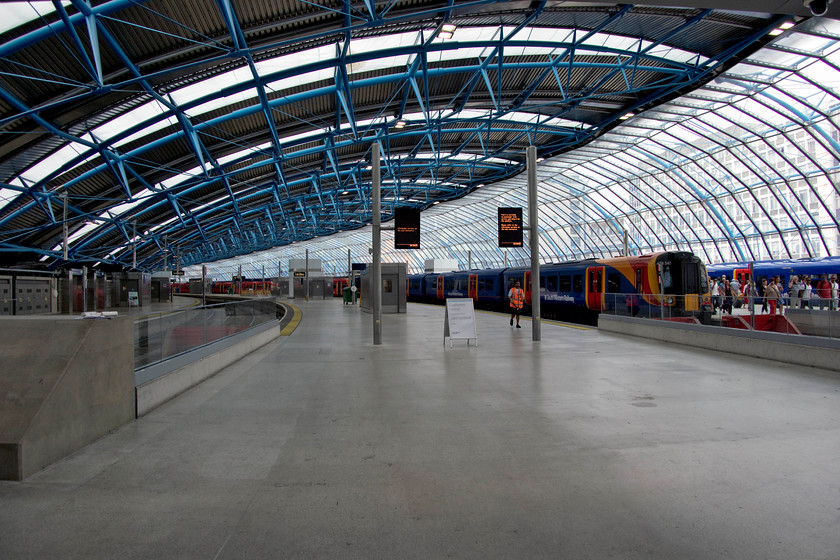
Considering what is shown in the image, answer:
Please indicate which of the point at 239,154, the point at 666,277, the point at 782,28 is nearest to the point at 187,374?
the point at 666,277

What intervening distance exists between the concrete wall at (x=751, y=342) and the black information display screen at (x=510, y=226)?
461 centimetres

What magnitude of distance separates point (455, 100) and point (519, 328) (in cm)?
1613

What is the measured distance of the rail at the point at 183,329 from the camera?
261 inches

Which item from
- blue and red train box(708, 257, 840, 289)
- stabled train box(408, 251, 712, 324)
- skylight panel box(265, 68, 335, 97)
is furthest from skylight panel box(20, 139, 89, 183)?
blue and red train box(708, 257, 840, 289)

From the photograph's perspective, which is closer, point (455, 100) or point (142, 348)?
point (142, 348)

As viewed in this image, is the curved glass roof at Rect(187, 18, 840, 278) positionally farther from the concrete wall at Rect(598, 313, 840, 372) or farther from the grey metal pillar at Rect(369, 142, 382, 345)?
the grey metal pillar at Rect(369, 142, 382, 345)

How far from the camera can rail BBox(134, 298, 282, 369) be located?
6637 mm

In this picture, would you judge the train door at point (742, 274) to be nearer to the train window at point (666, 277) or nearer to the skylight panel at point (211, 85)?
the train window at point (666, 277)

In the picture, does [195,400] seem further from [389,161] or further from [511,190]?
[511,190]

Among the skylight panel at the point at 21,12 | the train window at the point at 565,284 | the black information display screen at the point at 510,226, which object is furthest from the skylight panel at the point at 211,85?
the train window at the point at 565,284

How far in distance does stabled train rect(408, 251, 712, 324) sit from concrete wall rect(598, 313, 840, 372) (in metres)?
0.45

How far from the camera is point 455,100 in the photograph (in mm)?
28000

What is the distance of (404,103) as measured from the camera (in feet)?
82.9

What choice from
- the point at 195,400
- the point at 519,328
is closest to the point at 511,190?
the point at 519,328
